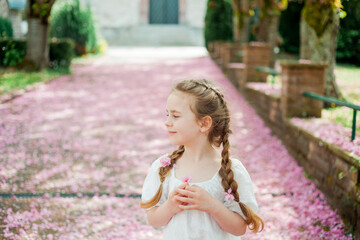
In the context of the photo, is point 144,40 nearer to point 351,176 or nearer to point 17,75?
point 17,75

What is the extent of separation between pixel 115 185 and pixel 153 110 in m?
4.54

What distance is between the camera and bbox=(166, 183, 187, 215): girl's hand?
1956mm

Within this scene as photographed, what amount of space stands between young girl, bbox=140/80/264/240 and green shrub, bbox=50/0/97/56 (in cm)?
1812

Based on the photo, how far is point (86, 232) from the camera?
153 inches

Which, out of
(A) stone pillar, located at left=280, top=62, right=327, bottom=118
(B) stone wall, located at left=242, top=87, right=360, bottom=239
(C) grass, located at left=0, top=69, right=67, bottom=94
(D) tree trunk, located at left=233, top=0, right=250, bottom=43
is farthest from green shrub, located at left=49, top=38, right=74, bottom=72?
(A) stone pillar, located at left=280, top=62, right=327, bottom=118

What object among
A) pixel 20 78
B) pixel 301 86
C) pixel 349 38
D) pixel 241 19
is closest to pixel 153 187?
pixel 301 86

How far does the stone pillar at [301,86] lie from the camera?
20.3 ft

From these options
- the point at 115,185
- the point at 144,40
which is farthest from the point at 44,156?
the point at 144,40

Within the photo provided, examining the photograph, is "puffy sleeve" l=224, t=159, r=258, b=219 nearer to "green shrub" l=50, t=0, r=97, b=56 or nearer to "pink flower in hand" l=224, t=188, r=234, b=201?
"pink flower in hand" l=224, t=188, r=234, b=201

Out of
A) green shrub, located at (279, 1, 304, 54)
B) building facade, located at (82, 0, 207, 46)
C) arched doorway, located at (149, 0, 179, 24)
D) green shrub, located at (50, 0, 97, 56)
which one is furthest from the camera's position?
arched doorway, located at (149, 0, 179, 24)

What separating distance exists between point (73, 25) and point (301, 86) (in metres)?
15.1

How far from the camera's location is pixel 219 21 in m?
19.4

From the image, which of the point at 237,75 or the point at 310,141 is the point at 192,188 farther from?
the point at 237,75

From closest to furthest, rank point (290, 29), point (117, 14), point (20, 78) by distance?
point (20, 78) → point (290, 29) → point (117, 14)
